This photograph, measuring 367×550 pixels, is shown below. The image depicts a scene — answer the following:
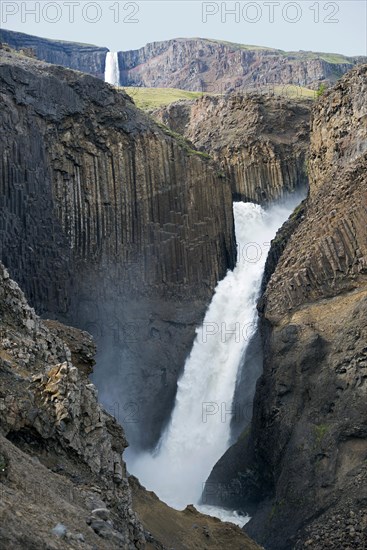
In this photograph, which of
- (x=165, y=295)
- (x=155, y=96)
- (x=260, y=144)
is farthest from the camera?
(x=155, y=96)

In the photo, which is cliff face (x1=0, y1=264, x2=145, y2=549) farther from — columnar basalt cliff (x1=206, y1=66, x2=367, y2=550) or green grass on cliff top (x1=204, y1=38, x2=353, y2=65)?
green grass on cliff top (x1=204, y1=38, x2=353, y2=65)

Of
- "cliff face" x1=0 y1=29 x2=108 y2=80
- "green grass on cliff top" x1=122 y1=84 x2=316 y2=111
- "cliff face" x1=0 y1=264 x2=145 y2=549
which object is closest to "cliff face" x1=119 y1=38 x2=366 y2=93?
"cliff face" x1=0 y1=29 x2=108 y2=80

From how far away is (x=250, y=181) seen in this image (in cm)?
6366

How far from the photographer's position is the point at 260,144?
64.4m

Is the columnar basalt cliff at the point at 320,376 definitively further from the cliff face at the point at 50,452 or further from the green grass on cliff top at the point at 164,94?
the green grass on cliff top at the point at 164,94

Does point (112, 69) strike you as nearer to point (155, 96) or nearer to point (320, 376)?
point (155, 96)

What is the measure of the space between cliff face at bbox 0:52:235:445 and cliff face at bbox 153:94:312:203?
947 centimetres

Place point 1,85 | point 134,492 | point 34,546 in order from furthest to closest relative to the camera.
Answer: point 1,85, point 134,492, point 34,546

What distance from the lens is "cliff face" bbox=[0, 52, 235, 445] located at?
47.7 m

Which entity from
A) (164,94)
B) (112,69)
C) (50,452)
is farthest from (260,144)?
(112,69)

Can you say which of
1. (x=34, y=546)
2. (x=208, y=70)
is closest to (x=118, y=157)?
(x=34, y=546)

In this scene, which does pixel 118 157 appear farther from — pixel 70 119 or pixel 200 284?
pixel 200 284

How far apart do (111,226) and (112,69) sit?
109296 millimetres

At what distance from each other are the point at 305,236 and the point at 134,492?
57.3 ft
